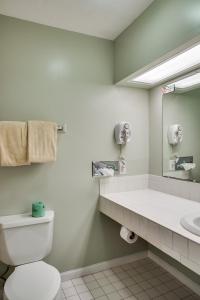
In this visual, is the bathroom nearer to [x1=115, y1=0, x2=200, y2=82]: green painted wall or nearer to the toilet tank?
[x1=115, y1=0, x2=200, y2=82]: green painted wall

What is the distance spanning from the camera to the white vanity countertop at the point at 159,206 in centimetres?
133

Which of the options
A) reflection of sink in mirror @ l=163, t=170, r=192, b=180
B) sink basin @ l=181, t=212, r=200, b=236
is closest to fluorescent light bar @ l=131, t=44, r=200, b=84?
reflection of sink in mirror @ l=163, t=170, r=192, b=180

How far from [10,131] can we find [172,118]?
5.11 ft

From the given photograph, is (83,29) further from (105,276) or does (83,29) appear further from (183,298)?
(183,298)

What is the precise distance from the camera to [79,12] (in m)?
1.76

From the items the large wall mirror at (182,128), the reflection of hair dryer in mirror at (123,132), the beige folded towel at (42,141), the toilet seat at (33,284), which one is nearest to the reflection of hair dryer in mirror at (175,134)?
the large wall mirror at (182,128)

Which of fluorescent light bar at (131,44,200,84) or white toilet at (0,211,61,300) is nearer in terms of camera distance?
white toilet at (0,211,61,300)

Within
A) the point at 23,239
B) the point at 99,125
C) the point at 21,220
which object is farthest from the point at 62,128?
the point at 23,239

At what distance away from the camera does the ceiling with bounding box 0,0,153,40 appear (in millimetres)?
1648

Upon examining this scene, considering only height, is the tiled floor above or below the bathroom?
below

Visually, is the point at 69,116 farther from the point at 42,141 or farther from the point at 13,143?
the point at 13,143

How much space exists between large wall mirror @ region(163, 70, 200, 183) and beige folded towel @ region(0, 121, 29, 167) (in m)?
1.41

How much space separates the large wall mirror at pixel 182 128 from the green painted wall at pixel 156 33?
0.47 meters

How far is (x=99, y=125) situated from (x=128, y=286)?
1559 mm
